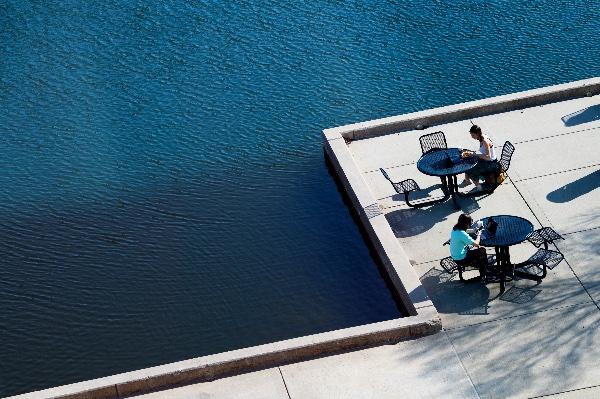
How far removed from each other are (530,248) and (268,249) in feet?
14.8

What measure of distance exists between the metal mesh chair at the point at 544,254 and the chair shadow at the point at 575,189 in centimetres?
168

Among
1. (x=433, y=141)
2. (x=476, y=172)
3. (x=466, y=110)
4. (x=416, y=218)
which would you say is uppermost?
(x=466, y=110)

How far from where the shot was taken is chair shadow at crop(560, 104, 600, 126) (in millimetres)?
23062

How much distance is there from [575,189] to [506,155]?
4.30 ft

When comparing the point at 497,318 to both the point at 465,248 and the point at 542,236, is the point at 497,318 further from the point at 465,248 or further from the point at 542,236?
the point at 542,236

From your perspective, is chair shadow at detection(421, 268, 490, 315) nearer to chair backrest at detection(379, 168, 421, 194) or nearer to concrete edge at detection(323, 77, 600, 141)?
chair backrest at detection(379, 168, 421, 194)

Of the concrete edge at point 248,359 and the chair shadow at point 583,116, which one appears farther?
the chair shadow at point 583,116

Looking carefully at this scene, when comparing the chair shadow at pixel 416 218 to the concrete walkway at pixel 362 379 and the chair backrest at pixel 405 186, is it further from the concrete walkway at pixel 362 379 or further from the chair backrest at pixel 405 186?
the concrete walkway at pixel 362 379

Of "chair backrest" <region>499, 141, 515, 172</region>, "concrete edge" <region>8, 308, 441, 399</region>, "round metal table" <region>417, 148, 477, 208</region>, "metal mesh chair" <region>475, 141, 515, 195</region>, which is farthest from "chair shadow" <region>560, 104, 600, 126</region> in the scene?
"concrete edge" <region>8, 308, 441, 399</region>

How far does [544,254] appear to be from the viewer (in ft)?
60.1

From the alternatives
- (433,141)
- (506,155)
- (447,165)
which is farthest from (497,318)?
(433,141)

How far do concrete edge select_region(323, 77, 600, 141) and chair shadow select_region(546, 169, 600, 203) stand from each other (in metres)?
3.12

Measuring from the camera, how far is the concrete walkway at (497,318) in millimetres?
16609

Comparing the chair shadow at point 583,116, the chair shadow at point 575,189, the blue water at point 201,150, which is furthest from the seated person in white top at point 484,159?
the chair shadow at point 583,116
